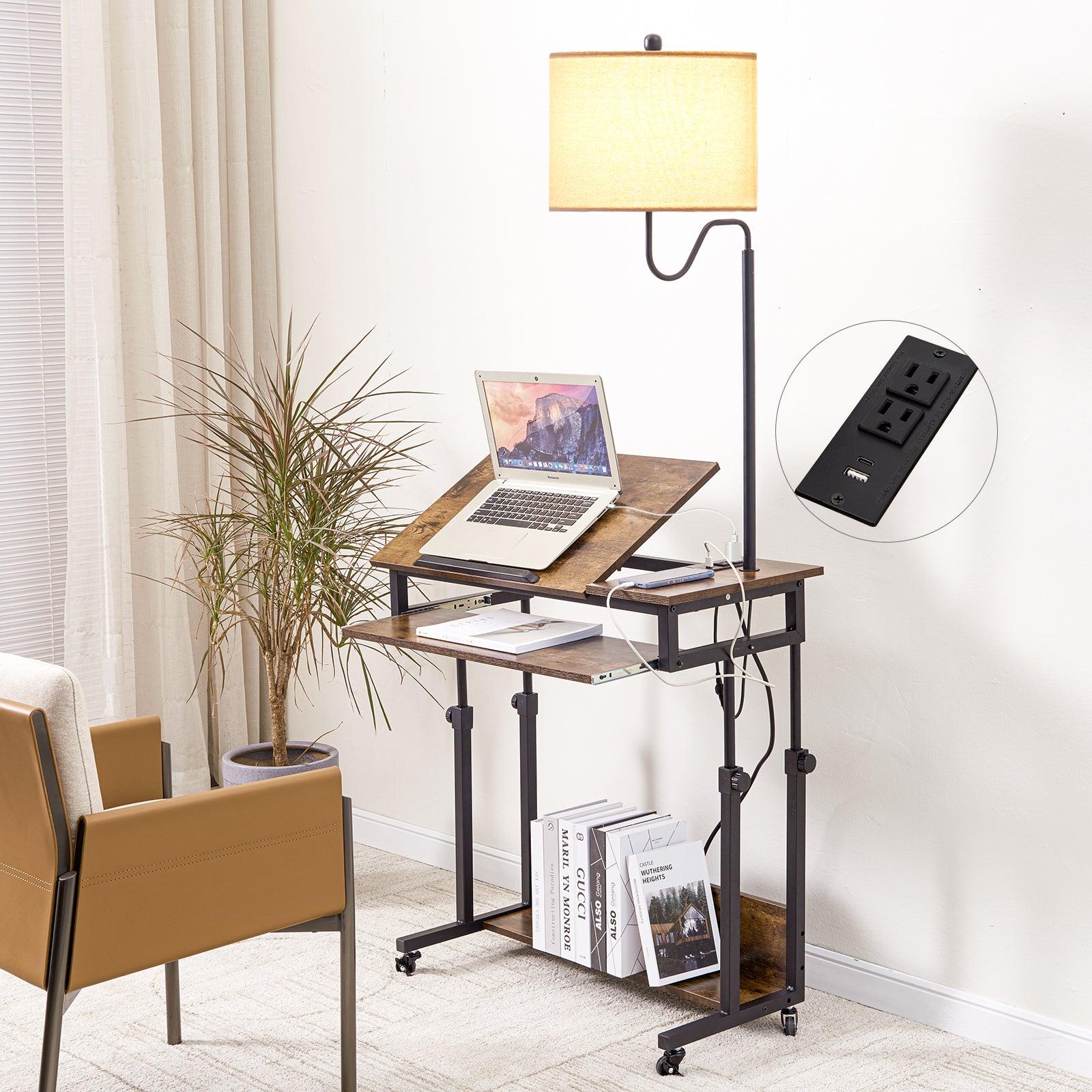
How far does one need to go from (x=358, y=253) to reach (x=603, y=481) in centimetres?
144

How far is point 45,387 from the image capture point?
12.2ft

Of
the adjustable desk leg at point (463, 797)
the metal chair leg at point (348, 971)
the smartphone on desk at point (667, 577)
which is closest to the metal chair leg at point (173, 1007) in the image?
the metal chair leg at point (348, 971)

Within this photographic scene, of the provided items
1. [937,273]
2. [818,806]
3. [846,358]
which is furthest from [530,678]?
[937,273]

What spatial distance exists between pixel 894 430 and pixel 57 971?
1714 millimetres

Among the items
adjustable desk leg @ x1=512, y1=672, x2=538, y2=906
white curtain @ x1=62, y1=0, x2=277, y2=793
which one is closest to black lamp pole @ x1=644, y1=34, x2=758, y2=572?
adjustable desk leg @ x1=512, y1=672, x2=538, y2=906

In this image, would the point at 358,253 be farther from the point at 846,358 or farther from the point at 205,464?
the point at 846,358

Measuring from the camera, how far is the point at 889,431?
2.67m

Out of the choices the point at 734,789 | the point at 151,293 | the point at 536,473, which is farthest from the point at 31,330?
the point at 734,789

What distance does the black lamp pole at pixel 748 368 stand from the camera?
2555 millimetres

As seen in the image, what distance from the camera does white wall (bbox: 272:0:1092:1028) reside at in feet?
8.30

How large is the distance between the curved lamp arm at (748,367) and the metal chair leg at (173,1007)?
1.32 metres

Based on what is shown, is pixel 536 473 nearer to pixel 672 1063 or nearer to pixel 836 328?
pixel 836 328

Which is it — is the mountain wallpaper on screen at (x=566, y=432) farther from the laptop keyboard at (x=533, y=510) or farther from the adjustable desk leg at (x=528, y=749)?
the adjustable desk leg at (x=528, y=749)

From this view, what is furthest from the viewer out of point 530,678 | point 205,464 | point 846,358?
point 205,464
